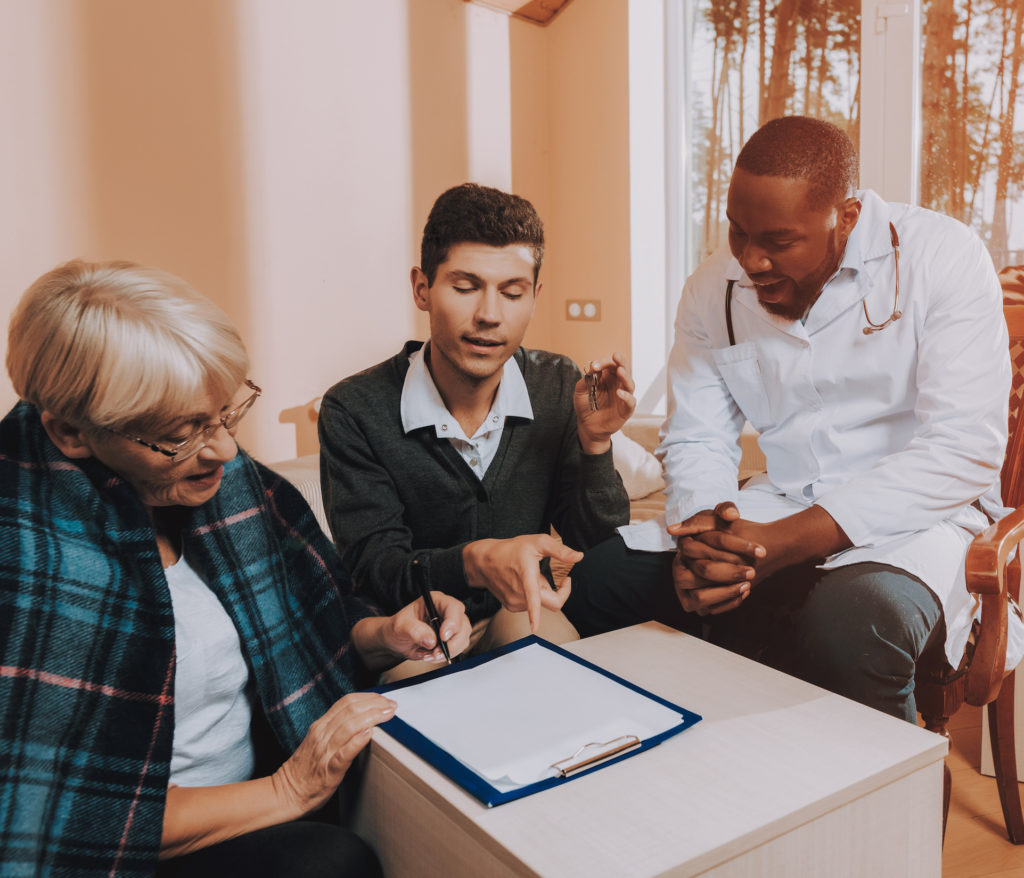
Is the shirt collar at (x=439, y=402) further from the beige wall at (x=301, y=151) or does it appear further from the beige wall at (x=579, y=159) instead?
the beige wall at (x=579, y=159)

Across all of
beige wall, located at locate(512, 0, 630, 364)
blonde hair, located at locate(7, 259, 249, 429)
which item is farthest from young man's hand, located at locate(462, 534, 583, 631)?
beige wall, located at locate(512, 0, 630, 364)

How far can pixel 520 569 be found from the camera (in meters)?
1.12

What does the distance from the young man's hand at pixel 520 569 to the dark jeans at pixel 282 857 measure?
330 mm

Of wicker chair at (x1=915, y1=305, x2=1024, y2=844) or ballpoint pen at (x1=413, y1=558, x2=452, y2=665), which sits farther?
wicker chair at (x1=915, y1=305, x2=1024, y2=844)

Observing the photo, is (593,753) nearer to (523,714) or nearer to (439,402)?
(523,714)

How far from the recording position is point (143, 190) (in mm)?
2336

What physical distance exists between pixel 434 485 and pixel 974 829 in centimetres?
122

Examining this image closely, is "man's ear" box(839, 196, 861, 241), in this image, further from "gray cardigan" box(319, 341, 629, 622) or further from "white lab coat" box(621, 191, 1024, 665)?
"gray cardigan" box(319, 341, 629, 622)

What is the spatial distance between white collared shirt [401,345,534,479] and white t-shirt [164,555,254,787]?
529 mm

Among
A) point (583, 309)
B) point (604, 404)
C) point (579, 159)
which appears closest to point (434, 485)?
point (604, 404)

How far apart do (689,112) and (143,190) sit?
6.72ft

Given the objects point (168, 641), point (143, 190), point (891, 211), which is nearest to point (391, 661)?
point (168, 641)

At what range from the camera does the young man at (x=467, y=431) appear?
4.72 feet

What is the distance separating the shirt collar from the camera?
148cm
